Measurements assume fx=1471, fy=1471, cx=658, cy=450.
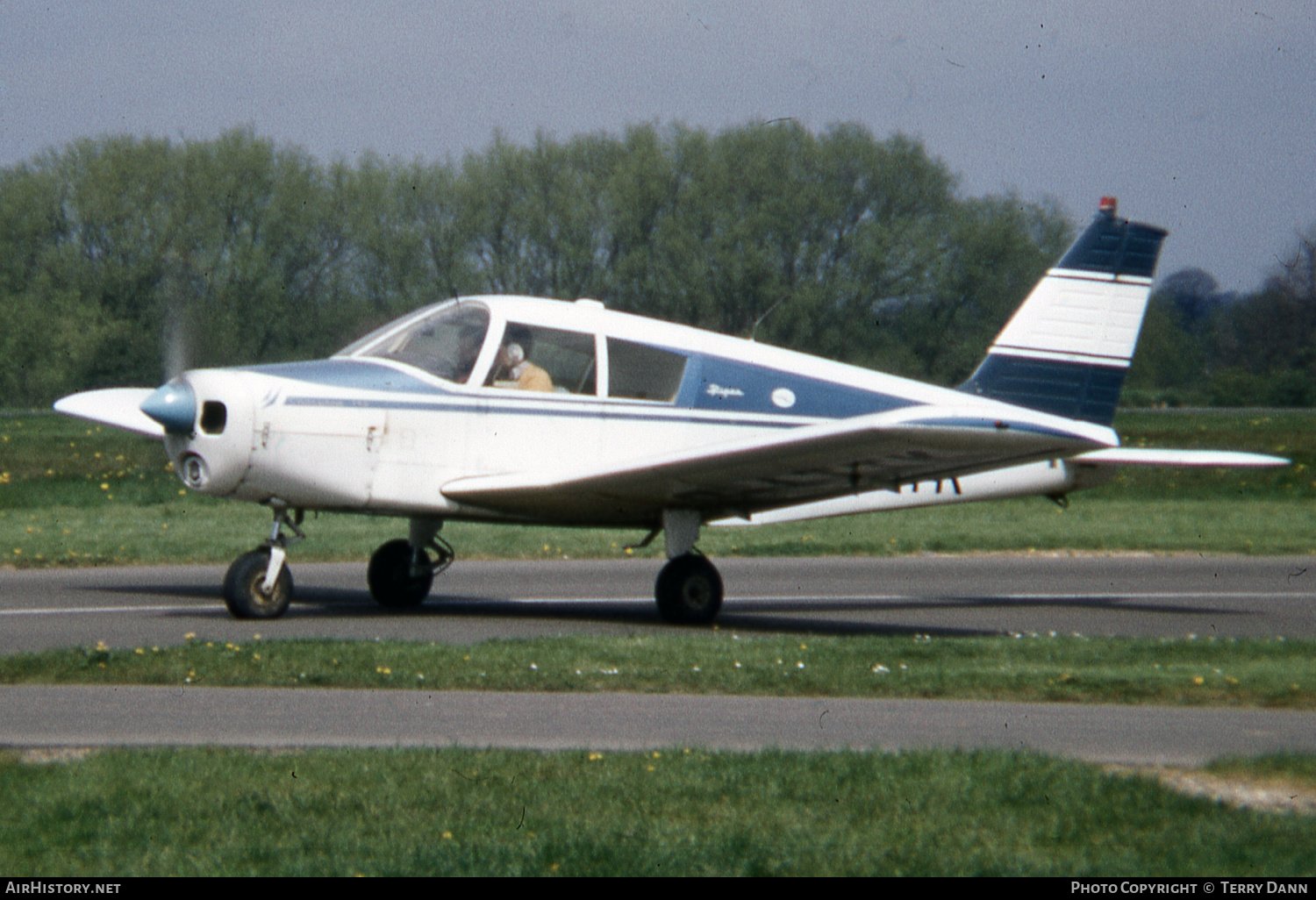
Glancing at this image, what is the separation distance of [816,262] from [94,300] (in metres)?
18.1

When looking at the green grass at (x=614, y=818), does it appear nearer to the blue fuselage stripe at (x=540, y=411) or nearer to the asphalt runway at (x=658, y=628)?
the asphalt runway at (x=658, y=628)

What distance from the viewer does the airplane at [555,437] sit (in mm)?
10719

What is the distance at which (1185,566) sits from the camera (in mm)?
17156

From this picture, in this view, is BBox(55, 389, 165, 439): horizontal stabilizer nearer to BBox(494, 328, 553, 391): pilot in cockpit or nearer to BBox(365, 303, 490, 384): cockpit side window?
BBox(365, 303, 490, 384): cockpit side window

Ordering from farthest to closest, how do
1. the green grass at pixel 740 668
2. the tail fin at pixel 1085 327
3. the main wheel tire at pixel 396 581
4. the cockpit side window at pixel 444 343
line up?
the tail fin at pixel 1085 327
the main wheel tire at pixel 396 581
the cockpit side window at pixel 444 343
the green grass at pixel 740 668

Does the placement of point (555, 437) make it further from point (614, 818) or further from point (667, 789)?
point (614, 818)

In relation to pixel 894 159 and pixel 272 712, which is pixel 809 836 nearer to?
pixel 272 712

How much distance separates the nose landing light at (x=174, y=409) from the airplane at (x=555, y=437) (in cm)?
1

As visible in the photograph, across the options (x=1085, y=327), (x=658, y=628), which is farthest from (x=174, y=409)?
(x=1085, y=327)

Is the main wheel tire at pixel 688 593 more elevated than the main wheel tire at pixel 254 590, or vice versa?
the main wheel tire at pixel 688 593

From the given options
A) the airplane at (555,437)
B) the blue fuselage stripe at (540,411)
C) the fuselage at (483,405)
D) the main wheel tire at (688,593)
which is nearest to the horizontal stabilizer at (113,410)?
the airplane at (555,437)

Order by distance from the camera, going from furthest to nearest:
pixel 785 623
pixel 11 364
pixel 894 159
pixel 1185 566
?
pixel 11 364 < pixel 894 159 < pixel 1185 566 < pixel 785 623

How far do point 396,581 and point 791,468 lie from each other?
3643mm
